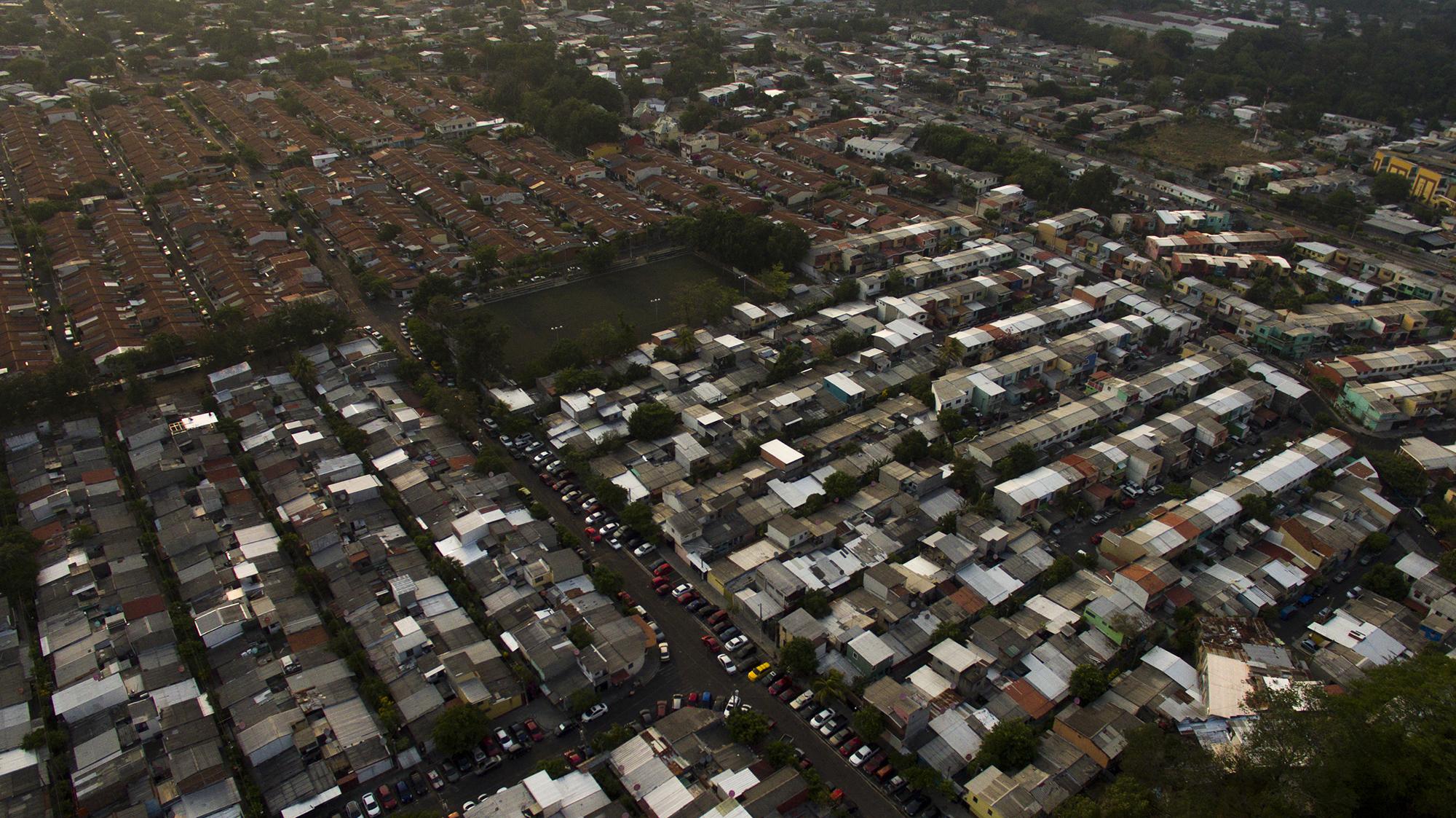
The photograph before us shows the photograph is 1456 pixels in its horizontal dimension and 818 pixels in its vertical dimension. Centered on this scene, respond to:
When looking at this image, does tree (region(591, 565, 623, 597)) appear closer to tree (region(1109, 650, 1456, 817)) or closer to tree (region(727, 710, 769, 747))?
tree (region(727, 710, 769, 747))

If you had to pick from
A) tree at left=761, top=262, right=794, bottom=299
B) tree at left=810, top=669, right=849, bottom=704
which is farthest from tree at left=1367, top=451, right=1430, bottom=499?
tree at left=761, top=262, right=794, bottom=299

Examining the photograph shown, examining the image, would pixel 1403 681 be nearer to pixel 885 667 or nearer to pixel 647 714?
pixel 885 667

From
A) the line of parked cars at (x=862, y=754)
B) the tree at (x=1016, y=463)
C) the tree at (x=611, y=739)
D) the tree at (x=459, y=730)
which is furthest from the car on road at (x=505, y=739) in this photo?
the tree at (x=1016, y=463)

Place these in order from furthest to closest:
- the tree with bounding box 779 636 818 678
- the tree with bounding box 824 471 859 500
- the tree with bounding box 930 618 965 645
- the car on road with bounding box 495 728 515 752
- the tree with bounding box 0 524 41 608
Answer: the tree with bounding box 824 471 859 500 → the tree with bounding box 0 524 41 608 → the tree with bounding box 930 618 965 645 → the tree with bounding box 779 636 818 678 → the car on road with bounding box 495 728 515 752

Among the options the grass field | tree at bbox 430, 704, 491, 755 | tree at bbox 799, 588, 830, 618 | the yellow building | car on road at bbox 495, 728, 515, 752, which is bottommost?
car on road at bbox 495, 728, 515, 752

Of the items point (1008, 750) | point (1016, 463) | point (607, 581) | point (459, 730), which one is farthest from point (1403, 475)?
point (459, 730)

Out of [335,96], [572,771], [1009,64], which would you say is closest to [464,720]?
[572,771]
